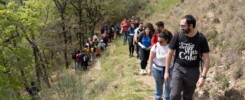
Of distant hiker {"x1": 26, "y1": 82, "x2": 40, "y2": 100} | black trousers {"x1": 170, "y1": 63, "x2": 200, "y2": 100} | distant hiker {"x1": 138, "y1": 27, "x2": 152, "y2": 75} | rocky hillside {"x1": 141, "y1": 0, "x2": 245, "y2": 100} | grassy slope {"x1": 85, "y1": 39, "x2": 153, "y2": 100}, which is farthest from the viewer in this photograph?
distant hiker {"x1": 26, "y1": 82, "x2": 40, "y2": 100}

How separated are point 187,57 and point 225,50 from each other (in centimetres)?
399

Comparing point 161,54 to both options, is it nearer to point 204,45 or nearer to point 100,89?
point 204,45

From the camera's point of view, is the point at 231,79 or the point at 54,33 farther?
the point at 54,33

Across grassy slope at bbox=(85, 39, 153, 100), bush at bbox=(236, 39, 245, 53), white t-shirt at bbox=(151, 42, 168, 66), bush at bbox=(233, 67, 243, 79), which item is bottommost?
grassy slope at bbox=(85, 39, 153, 100)

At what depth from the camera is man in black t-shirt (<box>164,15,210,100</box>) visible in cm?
530

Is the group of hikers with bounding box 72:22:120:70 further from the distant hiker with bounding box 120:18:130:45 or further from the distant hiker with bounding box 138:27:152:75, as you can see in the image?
the distant hiker with bounding box 138:27:152:75

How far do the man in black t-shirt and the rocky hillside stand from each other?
5.56ft

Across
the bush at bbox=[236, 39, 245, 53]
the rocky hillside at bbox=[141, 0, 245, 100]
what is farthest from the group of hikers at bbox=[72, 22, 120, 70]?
the bush at bbox=[236, 39, 245, 53]

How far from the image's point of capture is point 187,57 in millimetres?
5426

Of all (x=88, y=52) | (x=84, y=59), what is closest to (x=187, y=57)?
(x=84, y=59)

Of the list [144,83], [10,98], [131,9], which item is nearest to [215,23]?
[144,83]

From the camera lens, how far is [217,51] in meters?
9.75

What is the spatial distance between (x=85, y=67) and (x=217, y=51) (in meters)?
10.3

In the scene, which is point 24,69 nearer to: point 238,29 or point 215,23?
point 215,23
